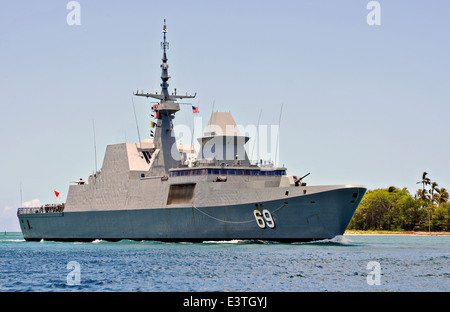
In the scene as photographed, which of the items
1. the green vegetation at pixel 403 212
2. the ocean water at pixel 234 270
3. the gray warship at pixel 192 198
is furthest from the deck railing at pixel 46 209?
the green vegetation at pixel 403 212

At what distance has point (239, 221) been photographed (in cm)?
4247

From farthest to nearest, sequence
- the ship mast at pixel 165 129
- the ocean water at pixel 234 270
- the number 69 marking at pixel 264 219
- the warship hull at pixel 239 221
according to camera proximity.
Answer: the ship mast at pixel 165 129, the number 69 marking at pixel 264 219, the warship hull at pixel 239 221, the ocean water at pixel 234 270

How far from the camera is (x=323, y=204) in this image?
39375mm

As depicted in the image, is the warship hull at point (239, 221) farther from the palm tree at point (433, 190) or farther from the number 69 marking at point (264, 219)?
the palm tree at point (433, 190)

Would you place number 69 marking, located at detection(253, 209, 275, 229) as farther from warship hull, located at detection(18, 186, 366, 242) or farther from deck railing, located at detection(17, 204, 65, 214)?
deck railing, located at detection(17, 204, 65, 214)

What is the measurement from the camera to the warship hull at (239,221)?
39.5 meters

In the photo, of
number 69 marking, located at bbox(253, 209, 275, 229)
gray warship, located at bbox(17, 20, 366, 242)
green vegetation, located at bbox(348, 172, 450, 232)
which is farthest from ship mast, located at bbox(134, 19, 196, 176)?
green vegetation, located at bbox(348, 172, 450, 232)

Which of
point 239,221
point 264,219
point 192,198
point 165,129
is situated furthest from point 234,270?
point 165,129

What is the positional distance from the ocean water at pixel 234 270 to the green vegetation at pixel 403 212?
154 ft

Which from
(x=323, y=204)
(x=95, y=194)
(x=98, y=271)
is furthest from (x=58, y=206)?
(x=98, y=271)

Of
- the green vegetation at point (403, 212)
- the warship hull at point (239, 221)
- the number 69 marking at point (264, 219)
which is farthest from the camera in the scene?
the green vegetation at point (403, 212)

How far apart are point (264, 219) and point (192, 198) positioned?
A: 632 centimetres

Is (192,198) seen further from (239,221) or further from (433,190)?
(433,190)

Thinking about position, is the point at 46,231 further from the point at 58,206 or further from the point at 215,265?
the point at 215,265
